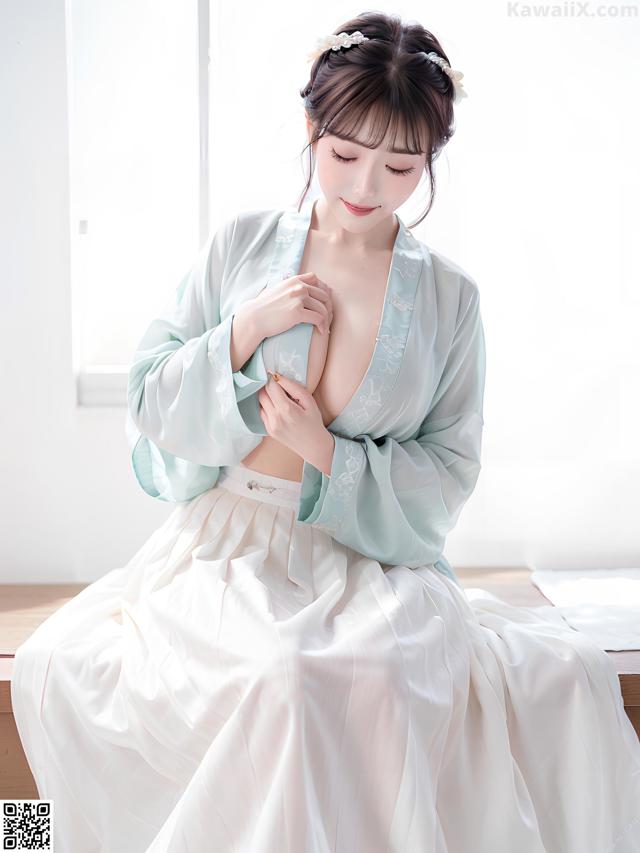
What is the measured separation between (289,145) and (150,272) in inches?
20.5

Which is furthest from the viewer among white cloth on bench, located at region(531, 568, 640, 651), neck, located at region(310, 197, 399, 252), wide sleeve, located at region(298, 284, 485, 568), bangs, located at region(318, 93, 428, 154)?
white cloth on bench, located at region(531, 568, 640, 651)

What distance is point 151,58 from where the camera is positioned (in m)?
2.58

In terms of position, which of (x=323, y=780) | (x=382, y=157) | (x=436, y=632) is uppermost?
(x=382, y=157)

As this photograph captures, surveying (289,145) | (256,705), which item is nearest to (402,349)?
(256,705)

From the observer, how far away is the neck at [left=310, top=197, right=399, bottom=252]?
1.89 metres

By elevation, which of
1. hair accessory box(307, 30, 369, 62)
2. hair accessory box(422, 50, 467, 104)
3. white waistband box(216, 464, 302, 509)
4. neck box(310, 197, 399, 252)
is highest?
hair accessory box(307, 30, 369, 62)

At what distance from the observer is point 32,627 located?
7.35ft

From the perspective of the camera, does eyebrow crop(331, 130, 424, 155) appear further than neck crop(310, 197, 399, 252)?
No

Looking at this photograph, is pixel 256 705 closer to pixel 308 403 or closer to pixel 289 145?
A: pixel 308 403

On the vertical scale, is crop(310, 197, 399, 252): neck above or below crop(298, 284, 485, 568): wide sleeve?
above

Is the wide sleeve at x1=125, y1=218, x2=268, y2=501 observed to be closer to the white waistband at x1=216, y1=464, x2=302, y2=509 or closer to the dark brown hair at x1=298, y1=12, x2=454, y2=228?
the white waistband at x1=216, y1=464, x2=302, y2=509
